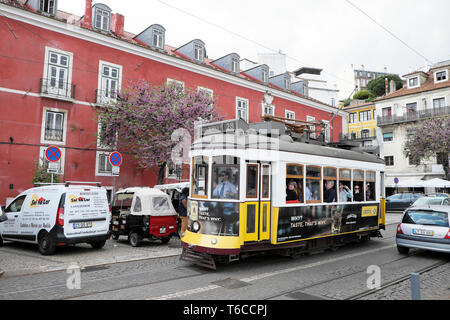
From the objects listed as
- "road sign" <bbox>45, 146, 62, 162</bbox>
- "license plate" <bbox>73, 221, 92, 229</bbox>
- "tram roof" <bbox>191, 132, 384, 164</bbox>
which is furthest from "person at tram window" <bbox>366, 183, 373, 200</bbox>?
"road sign" <bbox>45, 146, 62, 162</bbox>

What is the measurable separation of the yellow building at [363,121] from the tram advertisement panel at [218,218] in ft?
144

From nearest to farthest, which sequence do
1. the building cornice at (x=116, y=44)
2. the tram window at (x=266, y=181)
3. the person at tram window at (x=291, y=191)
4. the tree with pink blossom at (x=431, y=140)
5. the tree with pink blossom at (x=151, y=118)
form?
the tram window at (x=266, y=181) < the person at tram window at (x=291, y=191) < the building cornice at (x=116, y=44) < the tree with pink blossom at (x=151, y=118) < the tree with pink blossom at (x=431, y=140)

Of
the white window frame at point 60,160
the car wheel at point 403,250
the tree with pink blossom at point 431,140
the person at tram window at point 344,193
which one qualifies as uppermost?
the tree with pink blossom at point 431,140

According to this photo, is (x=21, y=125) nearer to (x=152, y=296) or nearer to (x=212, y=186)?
(x=212, y=186)

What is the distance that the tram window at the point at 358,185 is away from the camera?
10297 mm

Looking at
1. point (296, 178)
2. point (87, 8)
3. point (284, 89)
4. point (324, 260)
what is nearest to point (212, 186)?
point (296, 178)

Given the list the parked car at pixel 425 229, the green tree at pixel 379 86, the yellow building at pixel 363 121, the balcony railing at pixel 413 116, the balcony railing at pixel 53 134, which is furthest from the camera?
the green tree at pixel 379 86

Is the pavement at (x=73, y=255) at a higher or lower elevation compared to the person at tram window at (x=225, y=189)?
lower

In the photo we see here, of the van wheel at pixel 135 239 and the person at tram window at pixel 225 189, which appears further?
the van wheel at pixel 135 239

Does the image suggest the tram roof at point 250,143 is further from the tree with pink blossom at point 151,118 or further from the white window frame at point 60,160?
the white window frame at point 60,160

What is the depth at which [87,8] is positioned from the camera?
68.0 feet

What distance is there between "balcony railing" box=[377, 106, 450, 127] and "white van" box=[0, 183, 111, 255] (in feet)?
127

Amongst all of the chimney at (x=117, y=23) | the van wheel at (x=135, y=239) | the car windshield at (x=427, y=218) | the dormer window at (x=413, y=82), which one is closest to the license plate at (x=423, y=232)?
the car windshield at (x=427, y=218)
